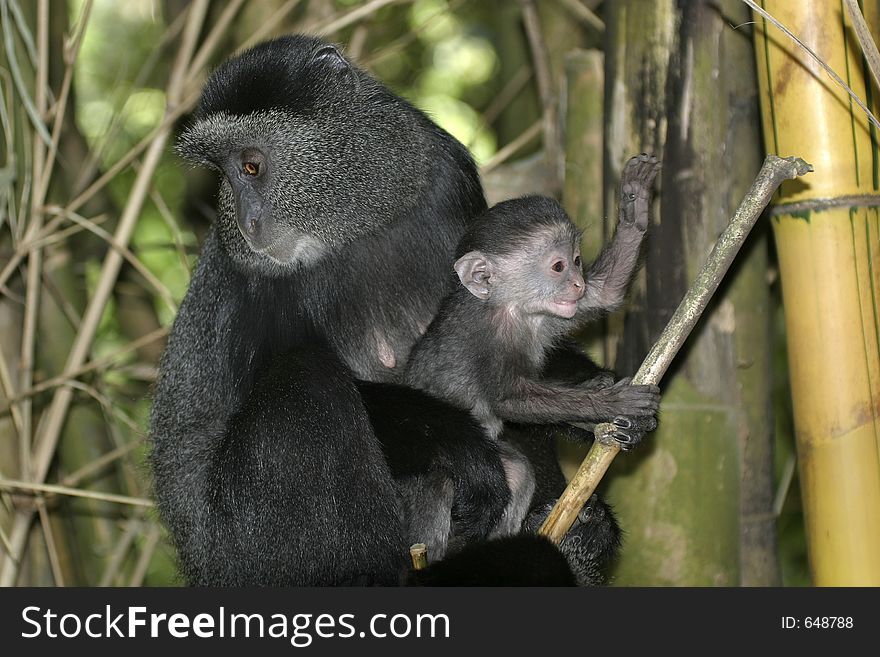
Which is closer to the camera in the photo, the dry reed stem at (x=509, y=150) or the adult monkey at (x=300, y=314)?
the adult monkey at (x=300, y=314)

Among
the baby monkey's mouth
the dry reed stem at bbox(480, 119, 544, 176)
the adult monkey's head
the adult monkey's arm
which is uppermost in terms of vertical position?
the dry reed stem at bbox(480, 119, 544, 176)

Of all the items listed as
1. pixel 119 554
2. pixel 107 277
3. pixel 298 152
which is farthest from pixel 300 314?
pixel 119 554

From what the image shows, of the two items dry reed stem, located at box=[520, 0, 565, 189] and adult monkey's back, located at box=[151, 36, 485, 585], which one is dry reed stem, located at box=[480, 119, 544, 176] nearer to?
dry reed stem, located at box=[520, 0, 565, 189]

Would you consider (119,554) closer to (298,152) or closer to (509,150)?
(298,152)

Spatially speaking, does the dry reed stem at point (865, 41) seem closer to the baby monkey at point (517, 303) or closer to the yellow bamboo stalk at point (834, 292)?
the yellow bamboo stalk at point (834, 292)

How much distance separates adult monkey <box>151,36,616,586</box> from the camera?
11.9 ft

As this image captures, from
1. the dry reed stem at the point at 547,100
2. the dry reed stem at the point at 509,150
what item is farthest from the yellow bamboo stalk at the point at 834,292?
the dry reed stem at the point at 509,150

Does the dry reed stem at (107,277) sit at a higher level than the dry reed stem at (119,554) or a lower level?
higher

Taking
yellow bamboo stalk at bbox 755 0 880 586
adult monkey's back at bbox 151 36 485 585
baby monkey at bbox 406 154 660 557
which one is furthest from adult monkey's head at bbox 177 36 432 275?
yellow bamboo stalk at bbox 755 0 880 586

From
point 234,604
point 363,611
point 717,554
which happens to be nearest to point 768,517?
point 717,554

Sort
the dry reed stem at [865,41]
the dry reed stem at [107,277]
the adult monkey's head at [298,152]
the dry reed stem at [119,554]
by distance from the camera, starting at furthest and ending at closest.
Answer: the dry reed stem at [119,554] < the dry reed stem at [107,277] < the adult monkey's head at [298,152] < the dry reed stem at [865,41]

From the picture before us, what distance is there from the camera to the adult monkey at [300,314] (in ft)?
11.9

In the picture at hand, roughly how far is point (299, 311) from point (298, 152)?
576 mm

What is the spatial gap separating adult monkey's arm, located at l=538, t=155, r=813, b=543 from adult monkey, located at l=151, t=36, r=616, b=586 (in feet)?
1.22
